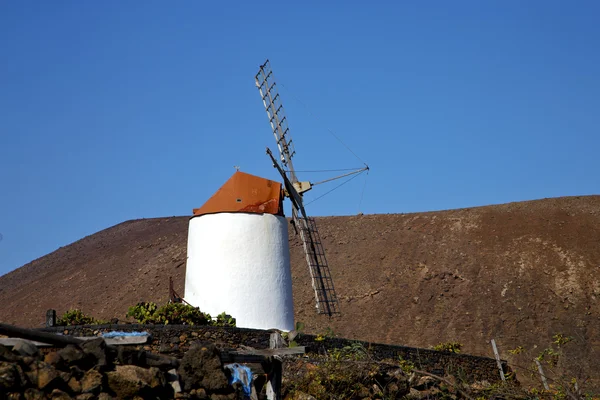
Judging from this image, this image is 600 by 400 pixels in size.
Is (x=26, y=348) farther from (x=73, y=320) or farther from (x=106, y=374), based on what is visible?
(x=73, y=320)

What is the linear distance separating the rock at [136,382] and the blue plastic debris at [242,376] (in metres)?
1.49

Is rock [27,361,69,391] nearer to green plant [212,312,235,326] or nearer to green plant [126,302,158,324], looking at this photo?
green plant [126,302,158,324]

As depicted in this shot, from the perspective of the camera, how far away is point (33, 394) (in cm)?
845

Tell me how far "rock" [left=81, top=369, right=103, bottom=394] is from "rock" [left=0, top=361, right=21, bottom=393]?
85 cm

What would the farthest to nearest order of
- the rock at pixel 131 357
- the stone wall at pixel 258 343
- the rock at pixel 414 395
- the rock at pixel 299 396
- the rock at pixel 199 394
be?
the stone wall at pixel 258 343, the rock at pixel 414 395, the rock at pixel 299 396, the rock at pixel 199 394, the rock at pixel 131 357

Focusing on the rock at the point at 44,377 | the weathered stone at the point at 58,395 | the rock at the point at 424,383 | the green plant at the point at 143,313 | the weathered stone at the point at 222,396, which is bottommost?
the rock at the point at 424,383

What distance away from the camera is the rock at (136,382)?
30.4 feet

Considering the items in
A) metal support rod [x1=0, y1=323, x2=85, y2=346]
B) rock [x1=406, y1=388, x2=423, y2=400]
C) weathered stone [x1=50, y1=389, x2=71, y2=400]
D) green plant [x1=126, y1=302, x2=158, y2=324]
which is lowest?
rock [x1=406, y1=388, x2=423, y2=400]

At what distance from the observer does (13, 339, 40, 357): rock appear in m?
8.76

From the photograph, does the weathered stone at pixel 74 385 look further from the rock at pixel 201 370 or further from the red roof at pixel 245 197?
the red roof at pixel 245 197

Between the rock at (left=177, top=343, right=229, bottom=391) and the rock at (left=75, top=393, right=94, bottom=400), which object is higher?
the rock at (left=177, top=343, right=229, bottom=391)

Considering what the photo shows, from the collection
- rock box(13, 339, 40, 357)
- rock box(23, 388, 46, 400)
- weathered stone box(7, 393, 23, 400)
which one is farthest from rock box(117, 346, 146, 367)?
weathered stone box(7, 393, 23, 400)

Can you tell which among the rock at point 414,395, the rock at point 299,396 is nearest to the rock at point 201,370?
the rock at point 299,396

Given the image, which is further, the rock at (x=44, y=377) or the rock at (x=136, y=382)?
the rock at (x=136, y=382)
